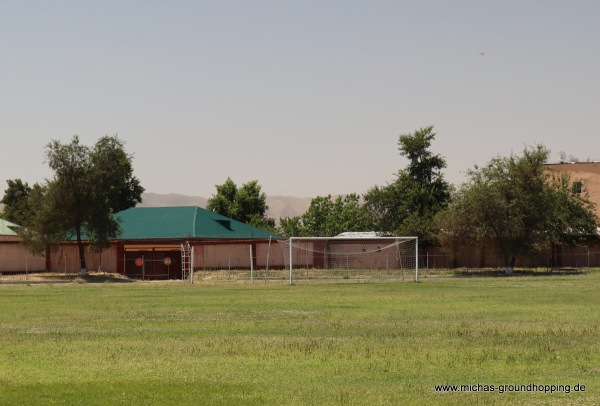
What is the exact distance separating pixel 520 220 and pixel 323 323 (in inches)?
2326

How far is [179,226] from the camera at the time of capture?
109750mm

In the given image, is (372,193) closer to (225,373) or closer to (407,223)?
(407,223)

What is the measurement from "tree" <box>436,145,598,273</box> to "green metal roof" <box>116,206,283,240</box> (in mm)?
24092

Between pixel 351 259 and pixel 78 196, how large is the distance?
25.0 m

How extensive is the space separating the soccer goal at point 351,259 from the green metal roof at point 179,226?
9544 millimetres

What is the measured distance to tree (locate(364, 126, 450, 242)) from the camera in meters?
120

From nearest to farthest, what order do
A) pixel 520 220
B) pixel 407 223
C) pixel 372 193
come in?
pixel 520 220 → pixel 407 223 → pixel 372 193

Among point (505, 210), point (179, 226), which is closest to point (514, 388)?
point (505, 210)

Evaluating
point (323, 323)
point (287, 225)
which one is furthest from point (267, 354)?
point (287, 225)

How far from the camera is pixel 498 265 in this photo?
102188 mm

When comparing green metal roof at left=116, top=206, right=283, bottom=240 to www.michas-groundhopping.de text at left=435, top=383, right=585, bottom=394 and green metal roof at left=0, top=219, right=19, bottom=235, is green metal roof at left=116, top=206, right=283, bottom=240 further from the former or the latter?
→ www.michas-groundhopping.de text at left=435, top=383, right=585, bottom=394


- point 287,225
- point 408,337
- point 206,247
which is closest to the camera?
point 408,337

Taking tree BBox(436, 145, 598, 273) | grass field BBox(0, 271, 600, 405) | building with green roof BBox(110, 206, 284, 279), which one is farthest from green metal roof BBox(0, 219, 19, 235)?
grass field BBox(0, 271, 600, 405)

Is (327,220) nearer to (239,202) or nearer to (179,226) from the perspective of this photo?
(239,202)
